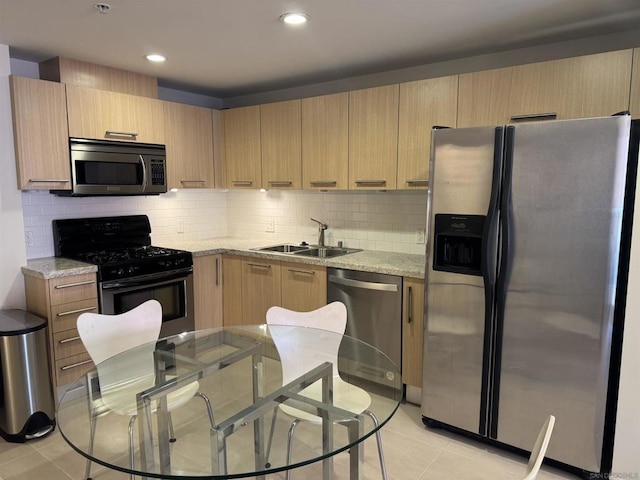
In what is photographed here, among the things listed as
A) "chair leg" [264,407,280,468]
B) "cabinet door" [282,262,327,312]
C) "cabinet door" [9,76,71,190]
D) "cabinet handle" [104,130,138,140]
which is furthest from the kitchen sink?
"chair leg" [264,407,280,468]

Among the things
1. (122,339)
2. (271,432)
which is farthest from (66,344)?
(271,432)

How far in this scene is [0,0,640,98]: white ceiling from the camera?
7.20 feet

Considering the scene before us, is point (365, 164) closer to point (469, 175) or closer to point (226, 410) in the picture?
point (469, 175)

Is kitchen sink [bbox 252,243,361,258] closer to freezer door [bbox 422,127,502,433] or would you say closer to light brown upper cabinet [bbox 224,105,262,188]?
light brown upper cabinet [bbox 224,105,262,188]

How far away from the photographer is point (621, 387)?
2.10m

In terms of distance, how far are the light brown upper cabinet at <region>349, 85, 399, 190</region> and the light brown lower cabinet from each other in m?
1.99

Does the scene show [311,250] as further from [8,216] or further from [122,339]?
[8,216]

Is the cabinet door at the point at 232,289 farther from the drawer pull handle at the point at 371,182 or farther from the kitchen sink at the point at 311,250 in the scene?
the drawer pull handle at the point at 371,182

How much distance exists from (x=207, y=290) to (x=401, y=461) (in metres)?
2.11

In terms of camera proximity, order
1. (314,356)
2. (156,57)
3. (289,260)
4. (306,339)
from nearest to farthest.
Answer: (314,356), (306,339), (156,57), (289,260)

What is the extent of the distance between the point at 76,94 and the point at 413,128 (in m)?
2.35

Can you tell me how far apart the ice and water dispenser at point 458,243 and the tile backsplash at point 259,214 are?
0.88 metres

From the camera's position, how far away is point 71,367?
9.42ft

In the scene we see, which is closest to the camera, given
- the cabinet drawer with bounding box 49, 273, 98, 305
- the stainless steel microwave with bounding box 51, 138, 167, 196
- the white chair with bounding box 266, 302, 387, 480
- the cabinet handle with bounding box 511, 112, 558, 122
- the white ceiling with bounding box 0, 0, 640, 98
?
the white chair with bounding box 266, 302, 387, 480
